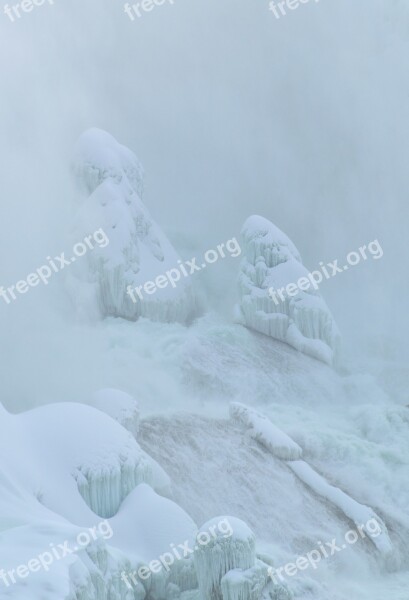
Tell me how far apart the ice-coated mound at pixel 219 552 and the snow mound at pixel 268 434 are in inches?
296

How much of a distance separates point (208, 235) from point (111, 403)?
22663 millimetres

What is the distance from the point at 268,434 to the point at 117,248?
864cm

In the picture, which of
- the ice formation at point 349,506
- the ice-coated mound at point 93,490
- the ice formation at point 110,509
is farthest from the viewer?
the ice formation at point 349,506

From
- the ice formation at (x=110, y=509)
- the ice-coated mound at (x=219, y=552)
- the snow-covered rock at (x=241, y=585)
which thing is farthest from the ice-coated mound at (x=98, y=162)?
the snow-covered rock at (x=241, y=585)

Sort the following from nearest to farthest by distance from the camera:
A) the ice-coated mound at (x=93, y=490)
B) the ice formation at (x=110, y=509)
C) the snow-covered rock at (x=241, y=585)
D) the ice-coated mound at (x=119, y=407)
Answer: the ice formation at (x=110, y=509) < the ice-coated mound at (x=93, y=490) < the snow-covered rock at (x=241, y=585) < the ice-coated mound at (x=119, y=407)

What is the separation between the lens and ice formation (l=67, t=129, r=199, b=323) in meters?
25.8

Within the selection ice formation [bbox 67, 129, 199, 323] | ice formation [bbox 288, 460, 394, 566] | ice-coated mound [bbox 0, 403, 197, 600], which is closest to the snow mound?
ice formation [bbox 288, 460, 394, 566]

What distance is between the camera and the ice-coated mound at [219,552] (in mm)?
12133

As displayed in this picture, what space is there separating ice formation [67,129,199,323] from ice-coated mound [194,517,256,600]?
1381cm

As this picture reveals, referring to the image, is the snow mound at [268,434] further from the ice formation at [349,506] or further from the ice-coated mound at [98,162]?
the ice-coated mound at [98,162]

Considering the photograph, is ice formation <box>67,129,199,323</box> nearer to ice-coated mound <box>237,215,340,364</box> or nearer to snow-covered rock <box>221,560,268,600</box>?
ice-coated mound <box>237,215,340,364</box>

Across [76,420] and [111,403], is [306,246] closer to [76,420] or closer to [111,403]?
[111,403]

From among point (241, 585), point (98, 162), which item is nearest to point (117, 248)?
point (98, 162)

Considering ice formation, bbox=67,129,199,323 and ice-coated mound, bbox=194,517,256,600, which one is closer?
ice-coated mound, bbox=194,517,256,600
